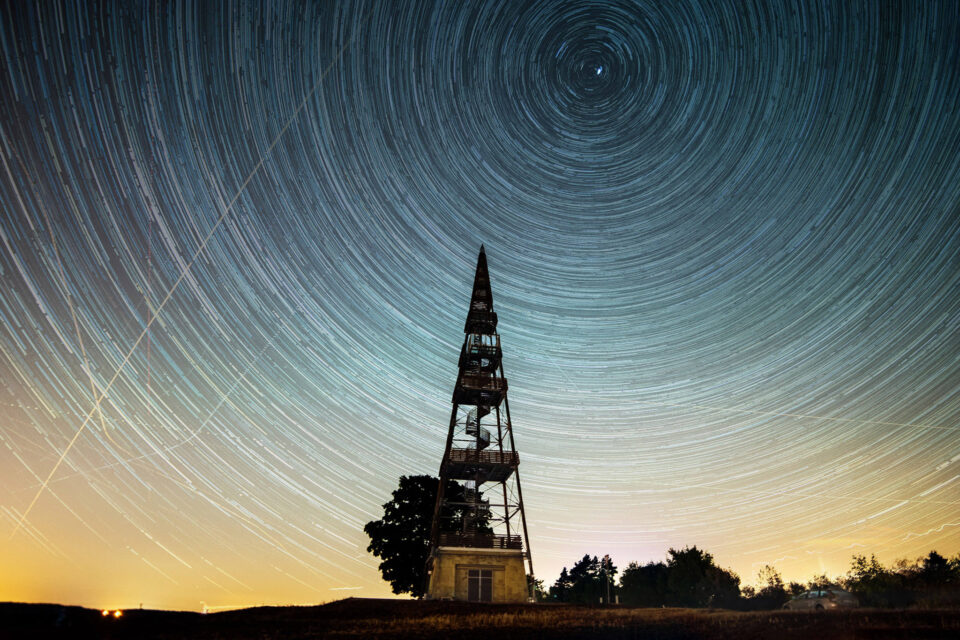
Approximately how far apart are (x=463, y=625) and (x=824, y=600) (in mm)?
15716

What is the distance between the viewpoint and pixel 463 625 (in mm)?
13602

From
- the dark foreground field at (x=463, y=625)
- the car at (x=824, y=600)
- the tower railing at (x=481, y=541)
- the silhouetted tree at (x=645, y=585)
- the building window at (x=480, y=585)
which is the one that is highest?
the silhouetted tree at (x=645, y=585)

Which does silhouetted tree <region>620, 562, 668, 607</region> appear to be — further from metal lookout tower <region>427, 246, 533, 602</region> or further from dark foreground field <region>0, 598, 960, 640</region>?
dark foreground field <region>0, 598, 960, 640</region>

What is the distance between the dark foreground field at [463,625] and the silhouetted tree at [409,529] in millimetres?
22801

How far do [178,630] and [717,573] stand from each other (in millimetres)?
82268

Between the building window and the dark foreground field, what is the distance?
1049cm

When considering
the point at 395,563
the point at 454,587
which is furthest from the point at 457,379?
the point at 395,563

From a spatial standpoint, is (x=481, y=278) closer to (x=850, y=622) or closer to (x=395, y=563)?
(x=395, y=563)

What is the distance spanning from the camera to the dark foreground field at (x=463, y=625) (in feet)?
39.6

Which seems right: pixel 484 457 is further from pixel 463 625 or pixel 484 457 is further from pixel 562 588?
pixel 562 588

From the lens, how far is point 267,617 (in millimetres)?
15586

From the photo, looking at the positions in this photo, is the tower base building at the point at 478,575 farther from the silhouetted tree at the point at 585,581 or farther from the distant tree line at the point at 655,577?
the silhouetted tree at the point at 585,581

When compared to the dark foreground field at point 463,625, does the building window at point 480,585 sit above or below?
above

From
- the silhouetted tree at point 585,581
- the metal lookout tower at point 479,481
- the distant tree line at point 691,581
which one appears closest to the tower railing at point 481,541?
the metal lookout tower at point 479,481
